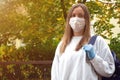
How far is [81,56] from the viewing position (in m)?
3.49

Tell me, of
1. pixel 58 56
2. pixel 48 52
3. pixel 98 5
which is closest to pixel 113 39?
pixel 98 5

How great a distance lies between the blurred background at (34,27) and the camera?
884 centimetres

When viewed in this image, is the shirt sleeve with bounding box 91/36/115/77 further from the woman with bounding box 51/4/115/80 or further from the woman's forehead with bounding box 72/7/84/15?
the woman's forehead with bounding box 72/7/84/15

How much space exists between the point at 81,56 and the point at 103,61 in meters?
0.22

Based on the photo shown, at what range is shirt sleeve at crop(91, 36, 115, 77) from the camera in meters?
3.48

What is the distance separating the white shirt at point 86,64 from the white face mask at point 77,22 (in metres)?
0.19

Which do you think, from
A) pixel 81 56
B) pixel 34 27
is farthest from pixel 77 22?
pixel 34 27

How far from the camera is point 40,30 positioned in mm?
8891

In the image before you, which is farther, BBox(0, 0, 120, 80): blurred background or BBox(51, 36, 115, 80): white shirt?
BBox(0, 0, 120, 80): blurred background

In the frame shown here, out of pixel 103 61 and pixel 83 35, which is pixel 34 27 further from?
pixel 103 61

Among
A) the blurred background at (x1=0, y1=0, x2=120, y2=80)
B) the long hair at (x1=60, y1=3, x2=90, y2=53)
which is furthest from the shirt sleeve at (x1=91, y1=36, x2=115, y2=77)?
the blurred background at (x1=0, y1=0, x2=120, y2=80)

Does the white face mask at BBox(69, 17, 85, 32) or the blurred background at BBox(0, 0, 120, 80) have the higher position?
the white face mask at BBox(69, 17, 85, 32)

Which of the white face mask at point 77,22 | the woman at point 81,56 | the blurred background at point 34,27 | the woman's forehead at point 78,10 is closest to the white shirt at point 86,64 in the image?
the woman at point 81,56

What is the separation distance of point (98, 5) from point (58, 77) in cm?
586
